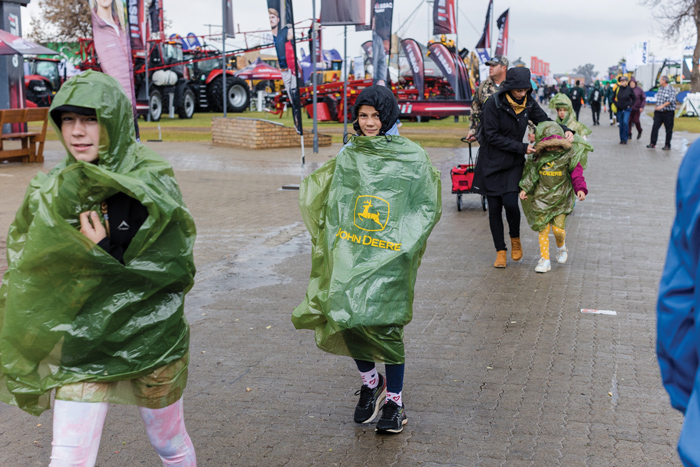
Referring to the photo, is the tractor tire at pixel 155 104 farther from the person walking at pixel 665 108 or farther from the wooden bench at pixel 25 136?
the person walking at pixel 665 108

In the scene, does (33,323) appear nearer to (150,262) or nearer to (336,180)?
(150,262)

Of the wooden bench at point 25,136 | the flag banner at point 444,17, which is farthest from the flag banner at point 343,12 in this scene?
the flag banner at point 444,17

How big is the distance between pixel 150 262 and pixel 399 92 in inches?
1069

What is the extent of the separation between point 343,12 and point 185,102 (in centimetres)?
1655

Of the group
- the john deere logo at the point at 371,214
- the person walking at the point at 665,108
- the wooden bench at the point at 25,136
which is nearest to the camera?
the john deere logo at the point at 371,214

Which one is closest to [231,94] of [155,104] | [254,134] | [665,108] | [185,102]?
[185,102]

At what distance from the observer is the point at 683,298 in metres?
1.61

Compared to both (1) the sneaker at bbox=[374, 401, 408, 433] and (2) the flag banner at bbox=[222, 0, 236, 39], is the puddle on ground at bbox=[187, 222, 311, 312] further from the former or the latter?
(2) the flag banner at bbox=[222, 0, 236, 39]

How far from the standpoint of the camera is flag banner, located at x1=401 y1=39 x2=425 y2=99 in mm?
25953

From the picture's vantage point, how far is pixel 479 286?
6.54m

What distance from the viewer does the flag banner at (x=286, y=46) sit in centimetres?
1314

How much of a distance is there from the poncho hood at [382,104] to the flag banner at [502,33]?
25927mm

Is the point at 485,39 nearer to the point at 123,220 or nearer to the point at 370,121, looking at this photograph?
the point at 370,121

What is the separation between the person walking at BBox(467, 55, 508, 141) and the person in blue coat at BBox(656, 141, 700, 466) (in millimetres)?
6975
